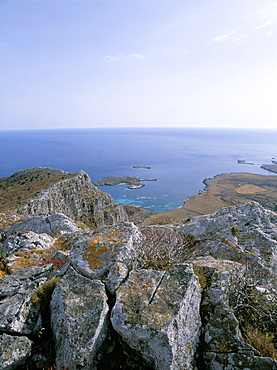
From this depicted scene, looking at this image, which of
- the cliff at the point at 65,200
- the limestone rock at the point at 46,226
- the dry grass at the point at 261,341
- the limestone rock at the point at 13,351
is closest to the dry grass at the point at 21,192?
the cliff at the point at 65,200

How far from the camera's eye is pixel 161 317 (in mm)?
4945

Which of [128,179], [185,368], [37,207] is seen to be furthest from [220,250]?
[128,179]

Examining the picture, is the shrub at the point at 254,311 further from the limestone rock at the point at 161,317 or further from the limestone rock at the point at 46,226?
the limestone rock at the point at 46,226

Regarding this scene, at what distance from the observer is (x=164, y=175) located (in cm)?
16888

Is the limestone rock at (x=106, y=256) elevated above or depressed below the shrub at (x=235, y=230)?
above

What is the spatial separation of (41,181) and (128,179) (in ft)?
315

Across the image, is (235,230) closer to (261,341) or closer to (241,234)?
(241,234)

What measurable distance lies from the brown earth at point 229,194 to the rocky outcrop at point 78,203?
35.5m

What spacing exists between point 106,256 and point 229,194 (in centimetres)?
12923

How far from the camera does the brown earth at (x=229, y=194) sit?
95238 mm

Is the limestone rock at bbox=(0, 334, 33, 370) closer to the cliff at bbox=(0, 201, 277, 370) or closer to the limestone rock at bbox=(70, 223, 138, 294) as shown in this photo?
the cliff at bbox=(0, 201, 277, 370)

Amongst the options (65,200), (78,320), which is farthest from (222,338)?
(65,200)

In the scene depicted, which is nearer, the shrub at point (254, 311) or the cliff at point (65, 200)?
the shrub at point (254, 311)

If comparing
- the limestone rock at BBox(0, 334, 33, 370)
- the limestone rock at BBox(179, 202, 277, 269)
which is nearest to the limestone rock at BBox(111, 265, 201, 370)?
the limestone rock at BBox(0, 334, 33, 370)
